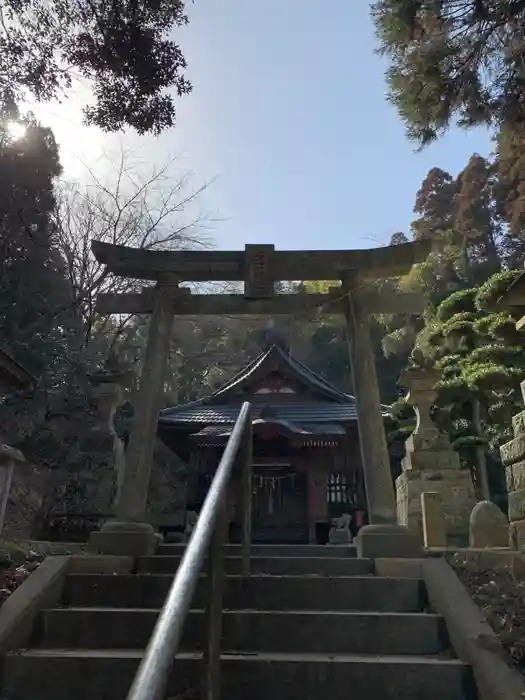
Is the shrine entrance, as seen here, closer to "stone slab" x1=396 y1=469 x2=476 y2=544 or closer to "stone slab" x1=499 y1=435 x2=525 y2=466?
"stone slab" x1=396 y1=469 x2=476 y2=544

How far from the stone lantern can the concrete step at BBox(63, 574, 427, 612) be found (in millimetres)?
756

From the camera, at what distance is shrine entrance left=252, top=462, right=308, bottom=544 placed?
13.2m

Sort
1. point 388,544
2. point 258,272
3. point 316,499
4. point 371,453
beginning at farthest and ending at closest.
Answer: point 316,499 → point 258,272 → point 371,453 → point 388,544

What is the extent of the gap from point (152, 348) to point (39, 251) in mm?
7895

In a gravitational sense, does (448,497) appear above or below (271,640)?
above

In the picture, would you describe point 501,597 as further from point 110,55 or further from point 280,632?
point 110,55

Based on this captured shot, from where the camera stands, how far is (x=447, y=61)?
18.7 feet

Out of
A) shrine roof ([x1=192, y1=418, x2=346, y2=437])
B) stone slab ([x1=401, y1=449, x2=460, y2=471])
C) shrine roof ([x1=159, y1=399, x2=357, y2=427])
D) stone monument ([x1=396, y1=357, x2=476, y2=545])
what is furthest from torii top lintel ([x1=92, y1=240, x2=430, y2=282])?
shrine roof ([x1=159, y1=399, x2=357, y2=427])

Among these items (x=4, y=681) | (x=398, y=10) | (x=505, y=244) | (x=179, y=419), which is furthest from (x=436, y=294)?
(x=4, y=681)

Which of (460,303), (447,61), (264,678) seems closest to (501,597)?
(264,678)

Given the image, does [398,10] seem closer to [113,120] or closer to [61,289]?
[113,120]

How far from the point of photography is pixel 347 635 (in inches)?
119

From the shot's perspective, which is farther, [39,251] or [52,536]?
[39,251]

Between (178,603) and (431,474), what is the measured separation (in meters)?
8.71
